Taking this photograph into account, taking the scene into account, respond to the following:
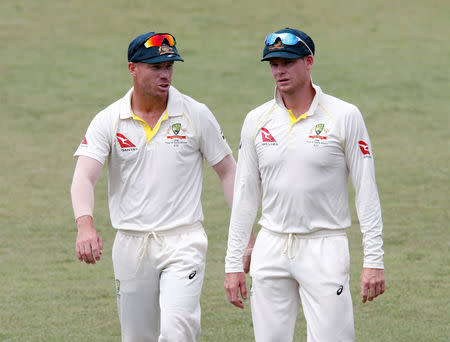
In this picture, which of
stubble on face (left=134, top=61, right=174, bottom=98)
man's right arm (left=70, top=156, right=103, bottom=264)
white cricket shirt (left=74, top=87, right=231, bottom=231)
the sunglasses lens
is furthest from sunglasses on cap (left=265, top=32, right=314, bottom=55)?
man's right arm (left=70, top=156, right=103, bottom=264)

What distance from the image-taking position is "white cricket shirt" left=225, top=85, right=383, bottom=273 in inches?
261

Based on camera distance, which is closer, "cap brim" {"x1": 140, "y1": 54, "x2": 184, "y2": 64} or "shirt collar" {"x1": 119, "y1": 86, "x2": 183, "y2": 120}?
"cap brim" {"x1": 140, "y1": 54, "x2": 184, "y2": 64}

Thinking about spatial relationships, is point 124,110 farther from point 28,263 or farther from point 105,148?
point 28,263

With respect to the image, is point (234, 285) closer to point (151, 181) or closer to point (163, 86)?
point (151, 181)

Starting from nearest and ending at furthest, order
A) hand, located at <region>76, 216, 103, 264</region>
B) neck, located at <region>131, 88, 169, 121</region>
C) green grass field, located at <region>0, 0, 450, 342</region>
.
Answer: hand, located at <region>76, 216, 103, 264</region>
neck, located at <region>131, 88, 169, 121</region>
green grass field, located at <region>0, 0, 450, 342</region>

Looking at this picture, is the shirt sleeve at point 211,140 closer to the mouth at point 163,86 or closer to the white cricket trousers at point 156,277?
the mouth at point 163,86

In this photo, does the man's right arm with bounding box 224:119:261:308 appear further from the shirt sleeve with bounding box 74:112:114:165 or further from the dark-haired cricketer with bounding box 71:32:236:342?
the shirt sleeve with bounding box 74:112:114:165

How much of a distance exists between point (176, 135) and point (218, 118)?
14.3 metres

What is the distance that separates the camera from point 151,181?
7.53 m

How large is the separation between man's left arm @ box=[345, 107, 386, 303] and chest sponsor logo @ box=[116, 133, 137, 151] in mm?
1679

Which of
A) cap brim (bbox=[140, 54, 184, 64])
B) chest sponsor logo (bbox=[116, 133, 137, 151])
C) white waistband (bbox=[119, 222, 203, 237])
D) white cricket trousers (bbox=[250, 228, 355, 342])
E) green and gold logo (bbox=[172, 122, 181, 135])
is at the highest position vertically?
cap brim (bbox=[140, 54, 184, 64])

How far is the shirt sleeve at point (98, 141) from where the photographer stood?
24.7 ft

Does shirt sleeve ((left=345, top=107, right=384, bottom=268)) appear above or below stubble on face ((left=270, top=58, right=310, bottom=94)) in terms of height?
below

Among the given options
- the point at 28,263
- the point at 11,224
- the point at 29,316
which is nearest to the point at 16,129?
the point at 11,224
